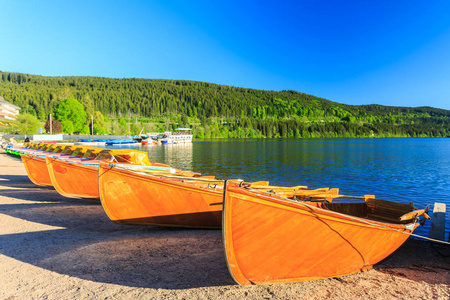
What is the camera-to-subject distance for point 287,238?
19.1ft

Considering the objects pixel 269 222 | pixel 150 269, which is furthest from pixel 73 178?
pixel 269 222

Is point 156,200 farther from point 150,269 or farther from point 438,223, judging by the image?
point 438,223

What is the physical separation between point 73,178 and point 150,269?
8707mm

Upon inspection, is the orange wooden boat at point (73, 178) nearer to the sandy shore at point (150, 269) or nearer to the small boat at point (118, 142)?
the sandy shore at point (150, 269)

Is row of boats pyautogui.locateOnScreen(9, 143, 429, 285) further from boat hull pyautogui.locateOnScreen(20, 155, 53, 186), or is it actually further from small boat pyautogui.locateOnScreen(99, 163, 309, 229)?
boat hull pyautogui.locateOnScreen(20, 155, 53, 186)

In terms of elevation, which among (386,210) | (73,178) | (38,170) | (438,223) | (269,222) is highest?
(269,222)

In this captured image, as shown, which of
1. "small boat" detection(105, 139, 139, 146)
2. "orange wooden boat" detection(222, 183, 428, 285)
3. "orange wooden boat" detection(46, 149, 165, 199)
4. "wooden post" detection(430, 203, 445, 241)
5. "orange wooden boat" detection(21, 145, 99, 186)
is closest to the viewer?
"orange wooden boat" detection(222, 183, 428, 285)

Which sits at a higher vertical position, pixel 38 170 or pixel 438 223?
pixel 38 170

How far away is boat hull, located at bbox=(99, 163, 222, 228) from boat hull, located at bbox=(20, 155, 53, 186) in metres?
10.3

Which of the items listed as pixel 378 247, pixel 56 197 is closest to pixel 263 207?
pixel 378 247

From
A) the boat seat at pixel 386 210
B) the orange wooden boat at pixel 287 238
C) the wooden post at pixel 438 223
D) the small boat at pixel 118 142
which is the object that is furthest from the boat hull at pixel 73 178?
the small boat at pixel 118 142

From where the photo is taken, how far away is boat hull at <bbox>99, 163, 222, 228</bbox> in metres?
9.02

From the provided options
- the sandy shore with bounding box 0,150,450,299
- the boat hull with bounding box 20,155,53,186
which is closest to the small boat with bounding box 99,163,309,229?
the sandy shore with bounding box 0,150,450,299

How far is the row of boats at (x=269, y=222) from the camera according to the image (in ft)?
18.4
